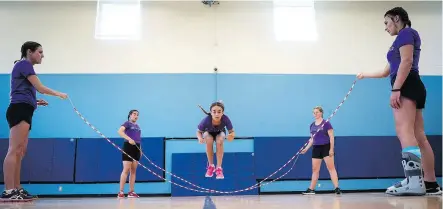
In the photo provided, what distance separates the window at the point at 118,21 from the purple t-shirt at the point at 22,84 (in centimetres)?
366

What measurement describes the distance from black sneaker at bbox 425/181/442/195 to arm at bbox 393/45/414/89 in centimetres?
65

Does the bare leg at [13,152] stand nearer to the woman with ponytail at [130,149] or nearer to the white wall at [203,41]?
the woman with ponytail at [130,149]

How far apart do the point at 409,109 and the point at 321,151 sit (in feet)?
9.24

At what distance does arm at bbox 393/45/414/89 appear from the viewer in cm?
225

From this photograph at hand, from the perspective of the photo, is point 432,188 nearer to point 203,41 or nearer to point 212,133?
point 212,133

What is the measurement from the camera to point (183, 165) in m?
5.52

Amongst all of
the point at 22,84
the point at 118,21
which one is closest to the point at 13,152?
the point at 22,84

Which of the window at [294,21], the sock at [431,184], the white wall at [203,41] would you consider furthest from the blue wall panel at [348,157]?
the sock at [431,184]

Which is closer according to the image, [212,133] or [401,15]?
[401,15]

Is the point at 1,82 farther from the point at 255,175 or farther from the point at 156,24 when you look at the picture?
the point at 255,175

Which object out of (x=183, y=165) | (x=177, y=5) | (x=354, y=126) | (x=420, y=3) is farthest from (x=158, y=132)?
(x=420, y=3)

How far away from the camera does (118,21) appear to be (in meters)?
6.62

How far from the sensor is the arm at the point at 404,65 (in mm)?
2246

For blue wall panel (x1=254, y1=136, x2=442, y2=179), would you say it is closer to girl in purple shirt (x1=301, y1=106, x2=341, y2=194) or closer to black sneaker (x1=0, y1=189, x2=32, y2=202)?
girl in purple shirt (x1=301, y1=106, x2=341, y2=194)
